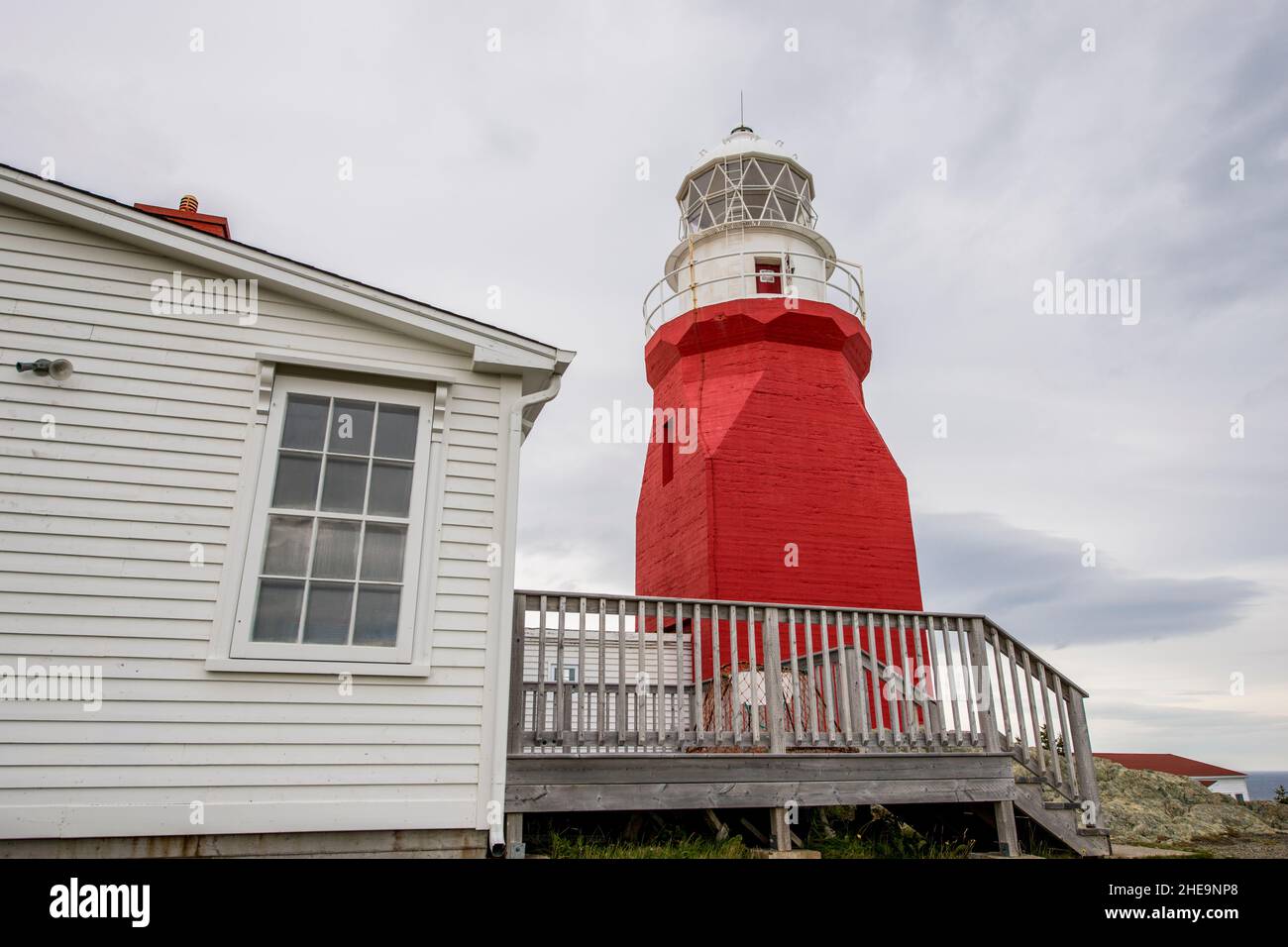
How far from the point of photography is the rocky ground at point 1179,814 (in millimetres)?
9156

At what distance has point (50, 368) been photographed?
5.22 m

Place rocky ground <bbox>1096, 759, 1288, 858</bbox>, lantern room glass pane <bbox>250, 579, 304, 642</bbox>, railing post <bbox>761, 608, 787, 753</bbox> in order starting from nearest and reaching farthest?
lantern room glass pane <bbox>250, 579, 304, 642</bbox>
railing post <bbox>761, 608, 787, 753</bbox>
rocky ground <bbox>1096, 759, 1288, 858</bbox>

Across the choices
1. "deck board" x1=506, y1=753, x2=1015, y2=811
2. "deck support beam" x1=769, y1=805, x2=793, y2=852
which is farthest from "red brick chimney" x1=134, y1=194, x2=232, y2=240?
"deck support beam" x1=769, y1=805, x2=793, y2=852

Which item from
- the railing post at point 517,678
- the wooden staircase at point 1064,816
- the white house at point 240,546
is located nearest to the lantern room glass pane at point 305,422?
the white house at point 240,546

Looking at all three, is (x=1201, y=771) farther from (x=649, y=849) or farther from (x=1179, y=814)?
(x=649, y=849)

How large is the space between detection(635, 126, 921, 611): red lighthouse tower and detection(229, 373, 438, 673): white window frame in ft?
19.4

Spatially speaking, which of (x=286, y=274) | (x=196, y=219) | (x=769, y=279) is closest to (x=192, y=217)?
(x=196, y=219)

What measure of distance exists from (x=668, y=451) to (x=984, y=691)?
808 cm

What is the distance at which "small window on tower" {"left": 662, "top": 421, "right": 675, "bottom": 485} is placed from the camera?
46.9 feet

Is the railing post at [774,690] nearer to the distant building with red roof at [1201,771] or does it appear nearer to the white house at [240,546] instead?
the white house at [240,546]

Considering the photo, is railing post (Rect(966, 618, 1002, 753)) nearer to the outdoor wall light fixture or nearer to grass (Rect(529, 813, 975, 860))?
grass (Rect(529, 813, 975, 860))

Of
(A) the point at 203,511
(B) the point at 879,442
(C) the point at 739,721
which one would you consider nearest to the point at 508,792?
(C) the point at 739,721

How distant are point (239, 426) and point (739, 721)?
454 centimetres
